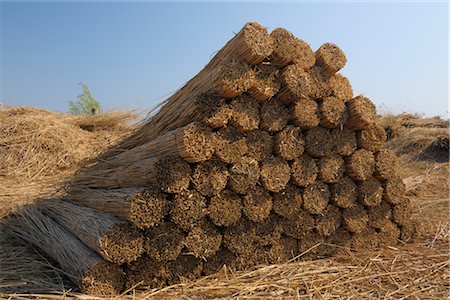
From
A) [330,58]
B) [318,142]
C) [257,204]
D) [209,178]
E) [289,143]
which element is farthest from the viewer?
[330,58]

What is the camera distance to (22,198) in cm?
592

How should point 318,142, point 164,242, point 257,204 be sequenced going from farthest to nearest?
point 318,142 < point 257,204 < point 164,242

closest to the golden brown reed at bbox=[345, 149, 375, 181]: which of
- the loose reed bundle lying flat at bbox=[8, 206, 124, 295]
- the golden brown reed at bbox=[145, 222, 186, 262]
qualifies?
the golden brown reed at bbox=[145, 222, 186, 262]

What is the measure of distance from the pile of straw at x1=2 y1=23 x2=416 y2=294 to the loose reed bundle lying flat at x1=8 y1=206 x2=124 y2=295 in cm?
2

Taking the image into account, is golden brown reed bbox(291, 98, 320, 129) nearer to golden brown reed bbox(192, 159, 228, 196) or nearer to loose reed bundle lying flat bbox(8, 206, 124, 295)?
golden brown reed bbox(192, 159, 228, 196)

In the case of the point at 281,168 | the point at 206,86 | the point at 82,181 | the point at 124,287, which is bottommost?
the point at 124,287

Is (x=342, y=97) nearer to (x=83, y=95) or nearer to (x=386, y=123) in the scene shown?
(x=386, y=123)

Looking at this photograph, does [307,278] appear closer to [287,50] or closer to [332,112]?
[332,112]

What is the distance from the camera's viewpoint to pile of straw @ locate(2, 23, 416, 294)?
138 inches

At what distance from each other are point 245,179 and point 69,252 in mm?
1649

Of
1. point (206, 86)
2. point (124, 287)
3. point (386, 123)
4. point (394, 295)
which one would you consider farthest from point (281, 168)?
point (386, 123)

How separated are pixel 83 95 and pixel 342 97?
12.4 metres

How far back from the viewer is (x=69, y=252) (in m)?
3.72

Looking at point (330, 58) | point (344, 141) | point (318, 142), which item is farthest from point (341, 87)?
point (318, 142)
